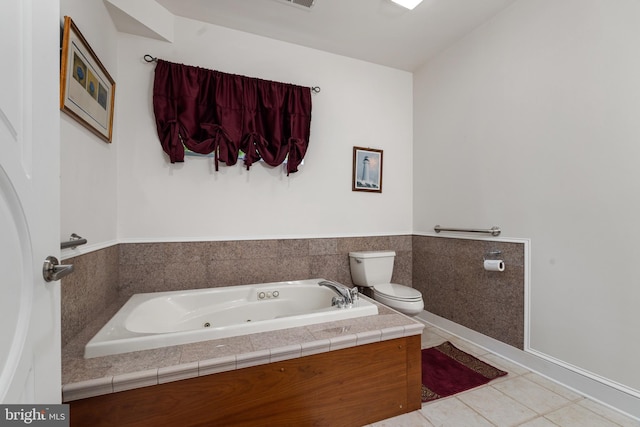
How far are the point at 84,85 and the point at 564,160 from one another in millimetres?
2911

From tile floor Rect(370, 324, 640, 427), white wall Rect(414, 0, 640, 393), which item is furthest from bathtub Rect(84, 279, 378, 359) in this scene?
white wall Rect(414, 0, 640, 393)

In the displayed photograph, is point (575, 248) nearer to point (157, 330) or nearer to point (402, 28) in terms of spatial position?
point (402, 28)

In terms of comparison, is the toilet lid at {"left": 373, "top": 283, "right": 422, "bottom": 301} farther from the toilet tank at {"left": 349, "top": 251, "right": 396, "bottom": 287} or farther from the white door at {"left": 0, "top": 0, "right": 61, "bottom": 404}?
the white door at {"left": 0, "top": 0, "right": 61, "bottom": 404}

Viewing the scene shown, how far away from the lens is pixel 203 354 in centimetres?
127

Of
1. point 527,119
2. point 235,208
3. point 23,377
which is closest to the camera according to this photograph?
point 23,377

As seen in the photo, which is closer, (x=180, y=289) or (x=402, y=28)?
(x=180, y=289)

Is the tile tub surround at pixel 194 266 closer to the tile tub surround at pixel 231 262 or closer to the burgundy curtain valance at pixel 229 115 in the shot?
the tile tub surround at pixel 231 262

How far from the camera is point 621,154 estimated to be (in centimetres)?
158

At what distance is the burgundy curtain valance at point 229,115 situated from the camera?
2.13 m

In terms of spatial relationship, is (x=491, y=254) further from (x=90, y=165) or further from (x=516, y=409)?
(x=90, y=165)

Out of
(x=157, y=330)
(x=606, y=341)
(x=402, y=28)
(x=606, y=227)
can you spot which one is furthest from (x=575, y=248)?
(x=157, y=330)

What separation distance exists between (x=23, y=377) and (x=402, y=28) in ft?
9.74

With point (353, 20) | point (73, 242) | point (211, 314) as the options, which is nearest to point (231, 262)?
point (211, 314)

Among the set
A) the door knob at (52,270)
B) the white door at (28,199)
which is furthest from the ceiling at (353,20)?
the door knob at (52,270)
